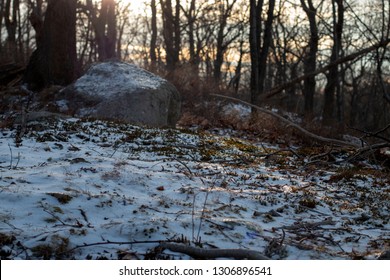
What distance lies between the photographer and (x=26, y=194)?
3.57 m

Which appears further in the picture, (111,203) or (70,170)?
(70,170)

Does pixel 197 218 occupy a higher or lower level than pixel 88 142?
lower

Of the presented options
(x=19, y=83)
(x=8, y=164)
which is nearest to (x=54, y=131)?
(x=8, y=164)

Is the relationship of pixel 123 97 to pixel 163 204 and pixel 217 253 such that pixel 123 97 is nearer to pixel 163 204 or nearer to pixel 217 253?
pixel 163 204

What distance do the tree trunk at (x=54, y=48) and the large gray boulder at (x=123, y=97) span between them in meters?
1.40

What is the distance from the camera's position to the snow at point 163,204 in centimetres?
300

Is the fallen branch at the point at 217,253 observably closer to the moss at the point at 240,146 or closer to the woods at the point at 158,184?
the woods at the point at 158,184

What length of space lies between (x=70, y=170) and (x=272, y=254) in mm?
2478

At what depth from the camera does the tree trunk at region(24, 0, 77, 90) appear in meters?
10.7

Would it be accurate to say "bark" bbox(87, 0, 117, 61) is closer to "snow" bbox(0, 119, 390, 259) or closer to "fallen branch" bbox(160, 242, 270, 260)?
"snow" bbox(0, 119, 390, 259)

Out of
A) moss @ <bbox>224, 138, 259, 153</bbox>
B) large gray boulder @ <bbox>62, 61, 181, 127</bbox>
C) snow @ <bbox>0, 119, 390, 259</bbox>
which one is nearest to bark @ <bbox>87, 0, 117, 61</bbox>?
large gray boulder @ <bbox>62, 61, 181, 127</bbox>

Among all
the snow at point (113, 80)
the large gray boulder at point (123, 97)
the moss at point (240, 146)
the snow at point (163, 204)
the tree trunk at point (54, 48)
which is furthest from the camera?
the tree trunk at point (54, 48)

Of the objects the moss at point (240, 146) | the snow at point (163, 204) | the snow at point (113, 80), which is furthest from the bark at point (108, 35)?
the snow at point (163, 204)

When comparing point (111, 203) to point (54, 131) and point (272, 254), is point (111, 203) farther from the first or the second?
point (54, 131)
